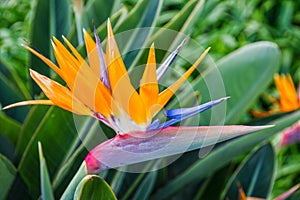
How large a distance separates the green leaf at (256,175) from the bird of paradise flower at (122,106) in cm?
46

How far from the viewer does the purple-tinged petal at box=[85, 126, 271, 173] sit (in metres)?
0.68

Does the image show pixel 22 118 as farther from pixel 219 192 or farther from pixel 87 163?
pixel 87 163

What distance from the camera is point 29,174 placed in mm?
1017

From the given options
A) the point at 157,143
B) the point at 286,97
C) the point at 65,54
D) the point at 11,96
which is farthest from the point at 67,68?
the point at 286,97

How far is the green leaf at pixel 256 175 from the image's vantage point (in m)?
1.13

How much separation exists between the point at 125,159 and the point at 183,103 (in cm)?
39

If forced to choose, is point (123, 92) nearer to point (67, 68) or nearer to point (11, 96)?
point (67, 68)

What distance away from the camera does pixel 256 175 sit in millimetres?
1145

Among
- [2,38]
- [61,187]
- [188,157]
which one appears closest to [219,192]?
[188,157]

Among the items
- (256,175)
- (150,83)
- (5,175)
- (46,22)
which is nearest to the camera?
(150,83)

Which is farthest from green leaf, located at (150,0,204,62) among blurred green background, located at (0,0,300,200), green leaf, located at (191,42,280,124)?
green leaf, located at (191,42,280,124)

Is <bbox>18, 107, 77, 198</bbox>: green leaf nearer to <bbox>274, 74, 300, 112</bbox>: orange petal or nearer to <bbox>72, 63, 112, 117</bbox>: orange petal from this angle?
<bbox>72, 63, 112, 117</bbox>: orange petal

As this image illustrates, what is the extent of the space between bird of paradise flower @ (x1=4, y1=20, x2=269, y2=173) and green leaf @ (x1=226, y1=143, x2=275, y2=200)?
459mm

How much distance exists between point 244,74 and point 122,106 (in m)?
0.48
